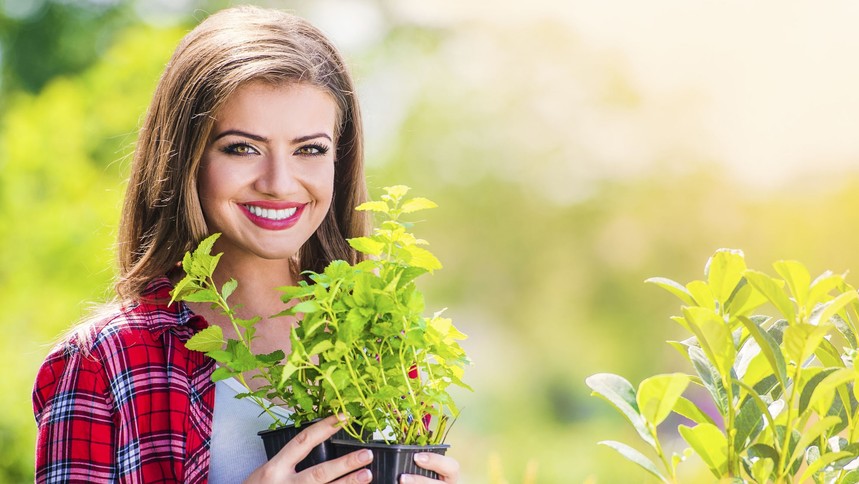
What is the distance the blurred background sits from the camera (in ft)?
52.9

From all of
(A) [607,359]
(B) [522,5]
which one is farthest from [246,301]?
(B) [522,5]

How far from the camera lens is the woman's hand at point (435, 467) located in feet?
3.58

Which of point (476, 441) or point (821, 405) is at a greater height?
point (476, 441)

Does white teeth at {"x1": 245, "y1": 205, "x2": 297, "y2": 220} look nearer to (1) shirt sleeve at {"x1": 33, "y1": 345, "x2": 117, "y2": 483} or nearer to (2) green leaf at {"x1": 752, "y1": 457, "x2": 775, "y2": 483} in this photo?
(1) shirt sleeve at {"x1": 33, "y1": 345, "x2": 117, "y2": 483}

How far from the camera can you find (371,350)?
1.07 metres

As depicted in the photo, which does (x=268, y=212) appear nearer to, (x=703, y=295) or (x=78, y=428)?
(x=78, y=428)

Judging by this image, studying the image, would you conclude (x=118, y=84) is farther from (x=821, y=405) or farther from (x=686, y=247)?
(x=686, y=247)

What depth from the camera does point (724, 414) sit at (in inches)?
30.4

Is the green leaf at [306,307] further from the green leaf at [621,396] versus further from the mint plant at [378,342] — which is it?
the green leaf at [621,396]

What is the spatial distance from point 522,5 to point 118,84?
47.7 ft

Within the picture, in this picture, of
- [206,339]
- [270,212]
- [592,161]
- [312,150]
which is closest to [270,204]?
[270,212]

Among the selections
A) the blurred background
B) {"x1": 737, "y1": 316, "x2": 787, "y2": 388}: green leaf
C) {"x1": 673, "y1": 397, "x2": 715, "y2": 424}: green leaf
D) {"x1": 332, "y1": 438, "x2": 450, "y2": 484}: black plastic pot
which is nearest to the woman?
{"x1": 332, "y1": 438, "x2": 450, "y2": 484}: black plastic pot

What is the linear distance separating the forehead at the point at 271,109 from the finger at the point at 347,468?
1.86 ft

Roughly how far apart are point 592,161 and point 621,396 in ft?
60.1
